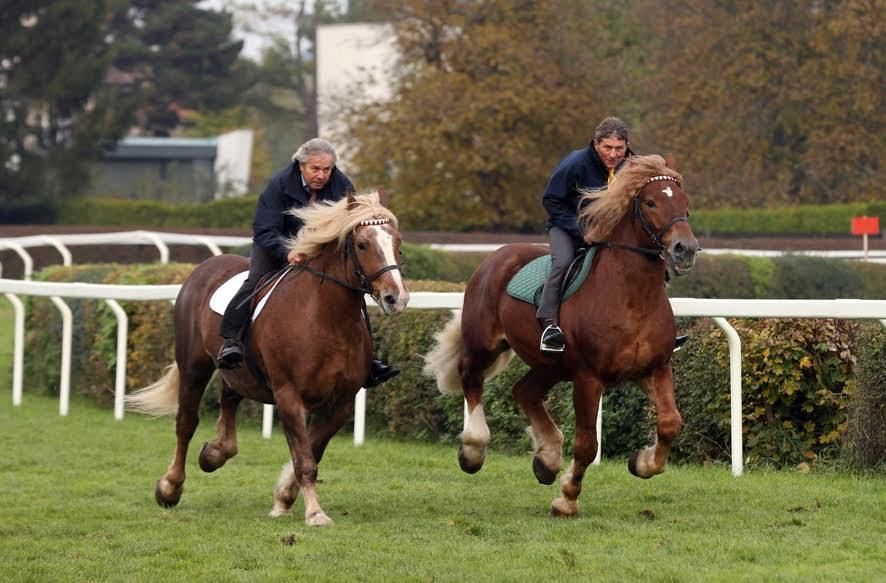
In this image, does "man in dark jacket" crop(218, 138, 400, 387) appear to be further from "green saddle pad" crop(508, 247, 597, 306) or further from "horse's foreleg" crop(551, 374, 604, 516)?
"horse's foreleg" crop(551, 374, 604, 516)

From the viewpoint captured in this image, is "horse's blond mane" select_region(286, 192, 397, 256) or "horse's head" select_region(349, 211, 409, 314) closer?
"horse's head" select_region(349, 211, 409, 314)

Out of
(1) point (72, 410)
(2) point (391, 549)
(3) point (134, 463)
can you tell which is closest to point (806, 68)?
(1) point (72, 410)

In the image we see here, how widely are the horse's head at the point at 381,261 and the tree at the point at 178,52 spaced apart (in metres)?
50.3

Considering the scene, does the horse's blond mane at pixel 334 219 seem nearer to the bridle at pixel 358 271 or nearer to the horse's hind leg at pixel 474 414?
the bridle at pixel 358 271

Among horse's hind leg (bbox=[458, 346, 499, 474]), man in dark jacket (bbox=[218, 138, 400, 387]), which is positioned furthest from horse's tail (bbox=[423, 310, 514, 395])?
man in dark jacket (bbox=[218, 138, 400, 387])

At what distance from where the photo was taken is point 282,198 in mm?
8133

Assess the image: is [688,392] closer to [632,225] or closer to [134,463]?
[632,225]

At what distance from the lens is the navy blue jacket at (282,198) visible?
319 inches

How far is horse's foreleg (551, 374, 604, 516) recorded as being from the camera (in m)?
7.48

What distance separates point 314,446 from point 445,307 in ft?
6.96

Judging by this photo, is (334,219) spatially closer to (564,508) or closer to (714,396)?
(564,508)

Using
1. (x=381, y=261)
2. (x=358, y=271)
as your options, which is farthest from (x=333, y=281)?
(x=381, y=261)

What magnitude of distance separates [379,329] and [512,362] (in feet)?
4.44

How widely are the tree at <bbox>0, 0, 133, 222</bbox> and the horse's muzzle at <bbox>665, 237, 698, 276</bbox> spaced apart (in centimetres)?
3540
